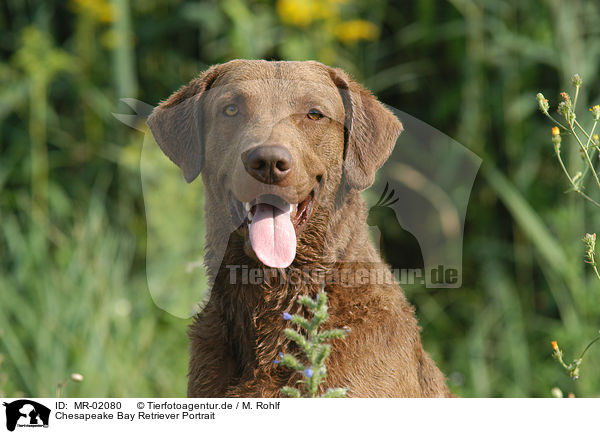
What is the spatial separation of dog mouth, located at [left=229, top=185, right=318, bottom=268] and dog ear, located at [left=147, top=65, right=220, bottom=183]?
30cm

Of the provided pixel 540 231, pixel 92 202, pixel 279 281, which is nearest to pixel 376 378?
pixel 279 281

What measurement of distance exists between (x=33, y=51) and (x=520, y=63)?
3.52 metres

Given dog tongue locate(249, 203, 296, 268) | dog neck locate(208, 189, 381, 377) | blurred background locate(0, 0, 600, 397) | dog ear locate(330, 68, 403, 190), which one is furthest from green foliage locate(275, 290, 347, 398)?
blurred background locate(0, 0, 600, 397)

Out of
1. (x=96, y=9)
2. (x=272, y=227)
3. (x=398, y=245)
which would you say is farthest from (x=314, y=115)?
(x=96, y=9)

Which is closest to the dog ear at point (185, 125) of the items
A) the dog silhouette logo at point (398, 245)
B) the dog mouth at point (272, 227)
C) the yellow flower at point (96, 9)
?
the dog mouth at point (272, 227)

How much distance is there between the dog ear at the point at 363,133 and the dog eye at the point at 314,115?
133mm

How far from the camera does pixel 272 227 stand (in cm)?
242

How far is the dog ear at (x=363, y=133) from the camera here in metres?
2.61

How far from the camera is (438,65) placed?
5664 millimetres

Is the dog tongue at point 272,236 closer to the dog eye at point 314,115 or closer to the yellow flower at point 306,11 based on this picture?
the dog eye at point 314,115

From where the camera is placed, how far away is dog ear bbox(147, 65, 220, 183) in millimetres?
2715

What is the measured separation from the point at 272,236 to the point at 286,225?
0.07 meters
